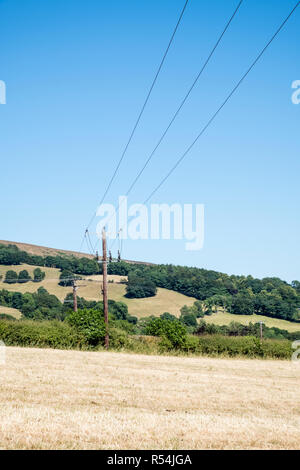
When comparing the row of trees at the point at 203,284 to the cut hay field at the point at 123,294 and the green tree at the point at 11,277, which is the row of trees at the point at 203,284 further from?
the green tree at the point at 11,277

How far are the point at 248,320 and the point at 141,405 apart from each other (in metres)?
104

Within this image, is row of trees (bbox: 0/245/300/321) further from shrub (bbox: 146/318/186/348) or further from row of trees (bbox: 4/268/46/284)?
shrub (bbox: 146/318/186/348)

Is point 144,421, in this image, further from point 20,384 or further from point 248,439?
point 20,384

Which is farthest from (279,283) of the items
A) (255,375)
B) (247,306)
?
(255,375)

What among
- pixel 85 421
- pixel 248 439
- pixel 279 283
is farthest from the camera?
pixel 279 283

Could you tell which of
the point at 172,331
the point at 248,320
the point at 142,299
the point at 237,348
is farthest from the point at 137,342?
the point at 142,299

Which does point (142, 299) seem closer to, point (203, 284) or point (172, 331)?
point (203, 284)

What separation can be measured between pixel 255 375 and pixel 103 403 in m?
16.6

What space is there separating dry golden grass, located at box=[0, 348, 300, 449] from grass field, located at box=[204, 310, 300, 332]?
81.3 m

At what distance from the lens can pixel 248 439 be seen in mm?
11984

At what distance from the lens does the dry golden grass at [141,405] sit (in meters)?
11.3

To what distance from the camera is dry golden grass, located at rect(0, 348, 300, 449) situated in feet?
37.2

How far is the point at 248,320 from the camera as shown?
117 m

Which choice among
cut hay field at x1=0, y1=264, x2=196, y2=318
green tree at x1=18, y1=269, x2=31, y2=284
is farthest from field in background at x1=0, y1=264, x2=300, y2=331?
green tree at x1=18, y1=269, x2=31, y2=284
